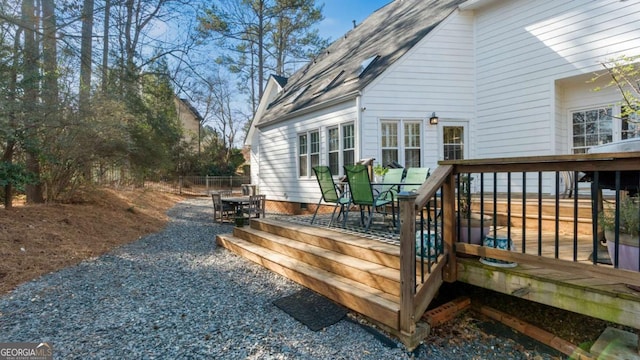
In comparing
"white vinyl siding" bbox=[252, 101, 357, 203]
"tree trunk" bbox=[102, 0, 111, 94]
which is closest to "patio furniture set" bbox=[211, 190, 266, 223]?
"white vinyl siding" bbox=[252, 101, 357, 203]

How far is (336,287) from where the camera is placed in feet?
10.6

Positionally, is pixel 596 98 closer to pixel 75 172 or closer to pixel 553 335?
pixel 553 335

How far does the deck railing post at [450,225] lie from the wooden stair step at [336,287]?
580 millimetres

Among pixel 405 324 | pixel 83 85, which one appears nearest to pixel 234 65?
pixel 83 85

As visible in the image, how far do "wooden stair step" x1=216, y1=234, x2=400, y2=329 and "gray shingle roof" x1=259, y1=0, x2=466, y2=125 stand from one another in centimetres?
425

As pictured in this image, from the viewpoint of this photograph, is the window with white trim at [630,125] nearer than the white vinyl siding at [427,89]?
Yes

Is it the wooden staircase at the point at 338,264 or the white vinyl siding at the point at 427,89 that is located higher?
the white vinyl siding at the point at 427,89

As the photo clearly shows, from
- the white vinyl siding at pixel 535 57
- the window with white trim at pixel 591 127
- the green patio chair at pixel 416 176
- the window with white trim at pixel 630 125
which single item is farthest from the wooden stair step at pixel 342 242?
the window with white trim at pixel 591 127

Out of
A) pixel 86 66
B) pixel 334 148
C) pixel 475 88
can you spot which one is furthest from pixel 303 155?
pixel 86 66

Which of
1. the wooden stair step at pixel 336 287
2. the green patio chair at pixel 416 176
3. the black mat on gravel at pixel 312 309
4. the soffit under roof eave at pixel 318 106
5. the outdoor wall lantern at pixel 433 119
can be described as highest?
the soffit under roof eave at pixel 318 106

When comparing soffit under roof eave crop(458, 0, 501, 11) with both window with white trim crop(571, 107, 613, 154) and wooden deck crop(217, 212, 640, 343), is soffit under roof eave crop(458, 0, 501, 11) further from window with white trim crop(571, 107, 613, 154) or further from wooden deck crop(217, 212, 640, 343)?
wooden deck crop(217, 212, 640, 343)

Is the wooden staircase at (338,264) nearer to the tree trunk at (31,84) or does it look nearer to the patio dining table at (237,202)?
the patio dining table at (237,202)

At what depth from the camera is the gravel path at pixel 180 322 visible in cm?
253

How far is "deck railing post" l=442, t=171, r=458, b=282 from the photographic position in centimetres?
283
